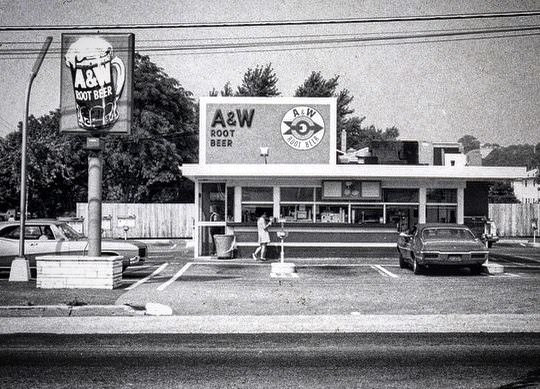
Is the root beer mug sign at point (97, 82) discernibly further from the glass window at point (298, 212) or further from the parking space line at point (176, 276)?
the glass window at point (298, 212)

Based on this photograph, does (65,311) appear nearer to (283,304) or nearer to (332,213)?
(283,304)

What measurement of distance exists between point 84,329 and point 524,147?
384 ft

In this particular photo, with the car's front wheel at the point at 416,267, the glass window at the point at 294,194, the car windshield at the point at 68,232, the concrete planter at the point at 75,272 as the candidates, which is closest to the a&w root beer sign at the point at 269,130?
the glass window at the point at 294,194

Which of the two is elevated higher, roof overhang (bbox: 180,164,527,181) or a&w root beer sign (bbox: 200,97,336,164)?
a&w root beer sign (bbox: 200,97,336,164)

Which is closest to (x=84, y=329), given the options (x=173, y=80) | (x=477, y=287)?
(x=477, y=287)

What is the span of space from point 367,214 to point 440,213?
2.97 meters

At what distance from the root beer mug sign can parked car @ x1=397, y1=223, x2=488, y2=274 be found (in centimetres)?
875

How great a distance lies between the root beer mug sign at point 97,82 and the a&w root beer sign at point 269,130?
10.3 meters

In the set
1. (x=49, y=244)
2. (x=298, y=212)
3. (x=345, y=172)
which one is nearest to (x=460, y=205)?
(x=345, y=172)

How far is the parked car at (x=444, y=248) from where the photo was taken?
57.3 feet

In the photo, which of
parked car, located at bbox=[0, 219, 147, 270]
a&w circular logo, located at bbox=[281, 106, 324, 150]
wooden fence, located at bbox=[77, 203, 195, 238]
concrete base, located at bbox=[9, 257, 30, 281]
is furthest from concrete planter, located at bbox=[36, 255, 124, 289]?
wooden fence, located at bbox=[77, 203, 195, 238]

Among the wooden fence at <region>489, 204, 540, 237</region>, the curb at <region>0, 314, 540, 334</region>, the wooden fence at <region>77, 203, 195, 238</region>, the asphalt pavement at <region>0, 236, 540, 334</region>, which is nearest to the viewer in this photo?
the curb at <region>0, 314, 540, 334</region>

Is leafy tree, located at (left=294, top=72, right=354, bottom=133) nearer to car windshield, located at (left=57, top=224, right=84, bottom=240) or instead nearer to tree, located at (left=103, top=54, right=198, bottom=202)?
tree, located at (left=103, top=54, right=198, bottom=202)

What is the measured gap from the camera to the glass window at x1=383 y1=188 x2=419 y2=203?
81.5ft
